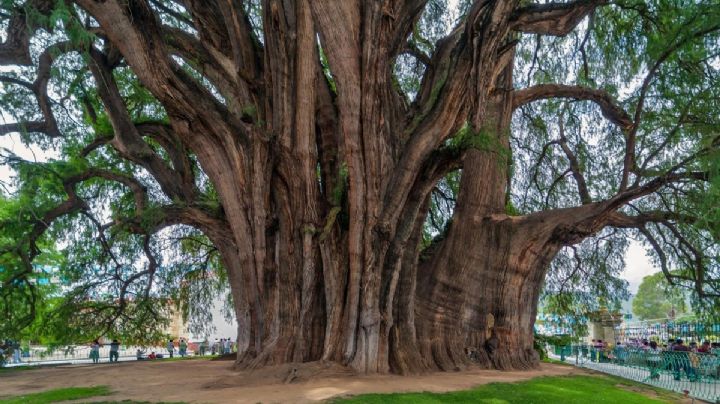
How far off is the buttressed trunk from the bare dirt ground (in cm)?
61

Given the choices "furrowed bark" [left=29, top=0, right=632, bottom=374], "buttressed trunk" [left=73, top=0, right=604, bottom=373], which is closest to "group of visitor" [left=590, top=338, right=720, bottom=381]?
"furrowed bark" [left=29, top=0, right=632, bottom=374]

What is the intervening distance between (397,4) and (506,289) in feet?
20.0

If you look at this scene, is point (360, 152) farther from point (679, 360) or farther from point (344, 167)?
point (679, 360)

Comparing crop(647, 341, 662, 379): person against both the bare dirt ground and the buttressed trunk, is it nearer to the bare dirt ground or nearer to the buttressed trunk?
the bare dirt ground

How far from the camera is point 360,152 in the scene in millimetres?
8922

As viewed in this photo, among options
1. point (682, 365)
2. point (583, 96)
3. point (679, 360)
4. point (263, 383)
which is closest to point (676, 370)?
point (682, 365)

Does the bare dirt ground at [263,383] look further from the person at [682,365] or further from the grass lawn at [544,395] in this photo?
the person at [682,365]

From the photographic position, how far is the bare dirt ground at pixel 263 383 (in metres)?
6.92

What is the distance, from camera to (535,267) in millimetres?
11391

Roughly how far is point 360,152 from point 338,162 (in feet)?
3.92

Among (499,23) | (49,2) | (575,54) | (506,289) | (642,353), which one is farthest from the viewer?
(575,54)

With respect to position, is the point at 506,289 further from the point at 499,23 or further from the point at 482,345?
the point at 499,23

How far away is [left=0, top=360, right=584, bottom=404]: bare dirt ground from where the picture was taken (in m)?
6.92

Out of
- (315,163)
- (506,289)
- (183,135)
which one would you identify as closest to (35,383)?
(183,135)
